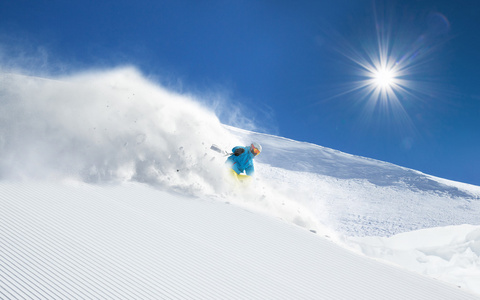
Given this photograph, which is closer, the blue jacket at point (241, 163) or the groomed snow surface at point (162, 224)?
the groomed snow surface at point (162, 224)

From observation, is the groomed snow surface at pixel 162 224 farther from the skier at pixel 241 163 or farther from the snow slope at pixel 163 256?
the skier at pixel 241 163

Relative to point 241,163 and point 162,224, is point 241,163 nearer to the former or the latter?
point 241,163

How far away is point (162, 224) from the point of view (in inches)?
160

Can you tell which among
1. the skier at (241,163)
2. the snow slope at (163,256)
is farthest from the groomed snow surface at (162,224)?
the skier at (241,163)

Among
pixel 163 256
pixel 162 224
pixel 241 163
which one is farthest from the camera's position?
pixel 241 163

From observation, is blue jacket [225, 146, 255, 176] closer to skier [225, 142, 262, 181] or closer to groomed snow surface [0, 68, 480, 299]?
skier [225, 142, 262, 181]

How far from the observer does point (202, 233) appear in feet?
13.0

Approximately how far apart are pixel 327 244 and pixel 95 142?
527 centimetres

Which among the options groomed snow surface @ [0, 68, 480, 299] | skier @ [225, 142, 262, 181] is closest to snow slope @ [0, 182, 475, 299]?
groomed snow surface @ [0, 68, 480, 299]

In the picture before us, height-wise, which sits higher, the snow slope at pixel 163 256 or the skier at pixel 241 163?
the skier at pixel 241 163

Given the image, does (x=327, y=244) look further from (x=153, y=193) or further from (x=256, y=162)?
(x=256, y=162)

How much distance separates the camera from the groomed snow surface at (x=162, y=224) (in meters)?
2.92

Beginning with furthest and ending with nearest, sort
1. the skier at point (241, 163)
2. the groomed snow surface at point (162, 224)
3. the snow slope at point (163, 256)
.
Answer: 1. the skier at point (241, 163)
2. the groomed snow surface at point (162, 224)
3. the snow slope at point (163, 256)

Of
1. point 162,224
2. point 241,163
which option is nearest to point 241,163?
point 241,163
